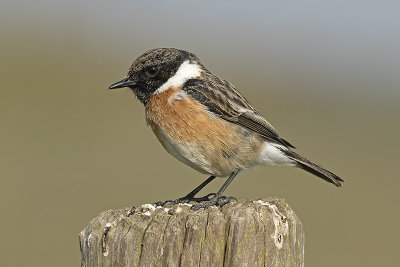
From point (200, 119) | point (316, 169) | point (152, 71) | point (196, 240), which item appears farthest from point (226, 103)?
point (196, 240)

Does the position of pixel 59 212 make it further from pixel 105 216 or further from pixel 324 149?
pixel 105 216

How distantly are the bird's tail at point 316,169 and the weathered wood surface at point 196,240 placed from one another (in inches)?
119

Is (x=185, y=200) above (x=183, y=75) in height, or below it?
below

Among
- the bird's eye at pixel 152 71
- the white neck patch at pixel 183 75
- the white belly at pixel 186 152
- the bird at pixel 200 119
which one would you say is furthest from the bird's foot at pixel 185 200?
the bird's eye at pixel 152 71

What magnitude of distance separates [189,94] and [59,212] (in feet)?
22.3

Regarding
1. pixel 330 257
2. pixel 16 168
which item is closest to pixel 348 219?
pixel 330 257

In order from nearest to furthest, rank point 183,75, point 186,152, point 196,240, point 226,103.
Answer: point 196,240
point 186,152
point 226,103
point 183,75

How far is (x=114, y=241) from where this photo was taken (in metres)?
4.11

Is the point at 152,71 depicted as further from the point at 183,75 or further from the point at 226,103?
the point at 226,103

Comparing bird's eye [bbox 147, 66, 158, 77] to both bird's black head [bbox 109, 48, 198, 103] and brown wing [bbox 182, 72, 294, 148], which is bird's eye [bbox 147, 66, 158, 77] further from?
brown wing [bbox 182, 72, 294, 148]

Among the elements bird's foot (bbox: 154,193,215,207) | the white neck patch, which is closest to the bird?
the white neck patch

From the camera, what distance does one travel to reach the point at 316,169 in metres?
7.34

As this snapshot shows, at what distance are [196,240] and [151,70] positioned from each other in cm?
336

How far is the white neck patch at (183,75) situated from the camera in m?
7.15
